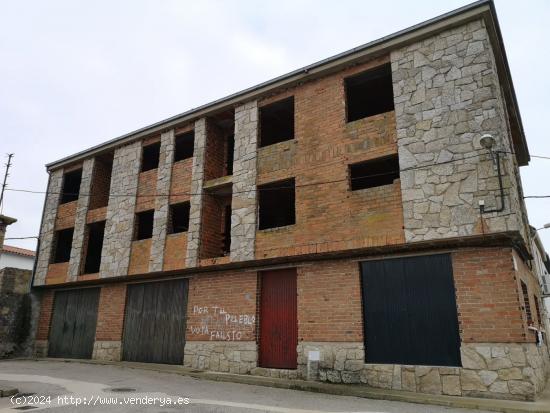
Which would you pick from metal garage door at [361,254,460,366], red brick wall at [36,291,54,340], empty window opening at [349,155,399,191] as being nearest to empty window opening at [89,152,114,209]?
red brick wall at [36,291,54,340]

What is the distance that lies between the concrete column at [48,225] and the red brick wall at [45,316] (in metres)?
0.76

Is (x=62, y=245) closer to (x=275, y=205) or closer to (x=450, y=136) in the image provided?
Result: (x=275, y=205)

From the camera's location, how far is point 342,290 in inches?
428

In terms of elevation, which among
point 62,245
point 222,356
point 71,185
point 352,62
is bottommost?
point 222,356

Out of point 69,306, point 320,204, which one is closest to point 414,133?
point 320,204

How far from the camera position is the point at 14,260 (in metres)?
30.9

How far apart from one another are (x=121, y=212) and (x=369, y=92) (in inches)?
405

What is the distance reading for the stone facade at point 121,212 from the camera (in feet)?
51.3

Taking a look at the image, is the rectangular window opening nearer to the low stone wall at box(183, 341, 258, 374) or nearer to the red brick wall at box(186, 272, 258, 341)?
the red brick wall at box(186, 272, 258, 341)

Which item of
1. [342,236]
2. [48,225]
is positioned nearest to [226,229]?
[342,236]

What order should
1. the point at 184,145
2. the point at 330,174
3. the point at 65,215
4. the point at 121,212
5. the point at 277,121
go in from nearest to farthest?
the point at 330,174, the point at 277,121, the point at 121,212, the point at 184,145, the point at 65,215

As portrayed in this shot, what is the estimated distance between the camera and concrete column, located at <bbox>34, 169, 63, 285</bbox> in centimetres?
1810

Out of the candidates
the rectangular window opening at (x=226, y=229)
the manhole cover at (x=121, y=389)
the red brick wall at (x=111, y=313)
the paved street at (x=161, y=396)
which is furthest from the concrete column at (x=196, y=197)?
the manhole cover at (x=121, y=389)

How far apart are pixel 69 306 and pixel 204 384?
32.1 ft
